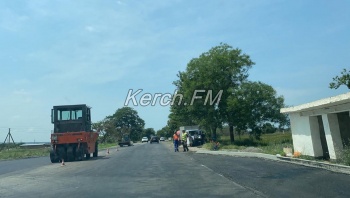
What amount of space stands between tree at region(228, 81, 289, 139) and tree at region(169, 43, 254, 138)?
1958mm

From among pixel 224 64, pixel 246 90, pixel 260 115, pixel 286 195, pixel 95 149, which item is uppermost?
pixel 224 64

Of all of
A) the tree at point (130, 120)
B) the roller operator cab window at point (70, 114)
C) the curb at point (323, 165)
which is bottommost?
the curb at point (323, 165)

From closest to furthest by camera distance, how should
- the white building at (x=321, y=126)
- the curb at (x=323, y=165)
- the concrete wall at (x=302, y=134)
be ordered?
the curb at (x=323, y=165) → the white building at (x=321, y=126) → the concrete wall at (x=302, y=134)

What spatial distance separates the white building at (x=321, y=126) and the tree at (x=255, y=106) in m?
17.9

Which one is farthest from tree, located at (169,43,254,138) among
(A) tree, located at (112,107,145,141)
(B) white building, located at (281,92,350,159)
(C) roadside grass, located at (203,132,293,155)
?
(A) tree, located at (112,107,145,141)

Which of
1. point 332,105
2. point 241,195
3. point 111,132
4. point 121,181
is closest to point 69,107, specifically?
point 121,181

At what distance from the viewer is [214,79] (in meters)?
42.3

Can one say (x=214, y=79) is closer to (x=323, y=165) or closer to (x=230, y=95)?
(x=230, y=95)

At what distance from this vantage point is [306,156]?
19.1m

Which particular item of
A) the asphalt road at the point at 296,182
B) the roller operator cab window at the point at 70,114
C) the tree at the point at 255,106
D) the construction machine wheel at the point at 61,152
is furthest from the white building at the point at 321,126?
the tree at the point at 255,106

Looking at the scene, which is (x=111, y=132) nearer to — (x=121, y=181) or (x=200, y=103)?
(x=200, y=103)

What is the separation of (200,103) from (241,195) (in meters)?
33.6

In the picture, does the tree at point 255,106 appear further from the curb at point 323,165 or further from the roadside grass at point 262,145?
the curb at point 323,165

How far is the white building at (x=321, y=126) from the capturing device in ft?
53.8
